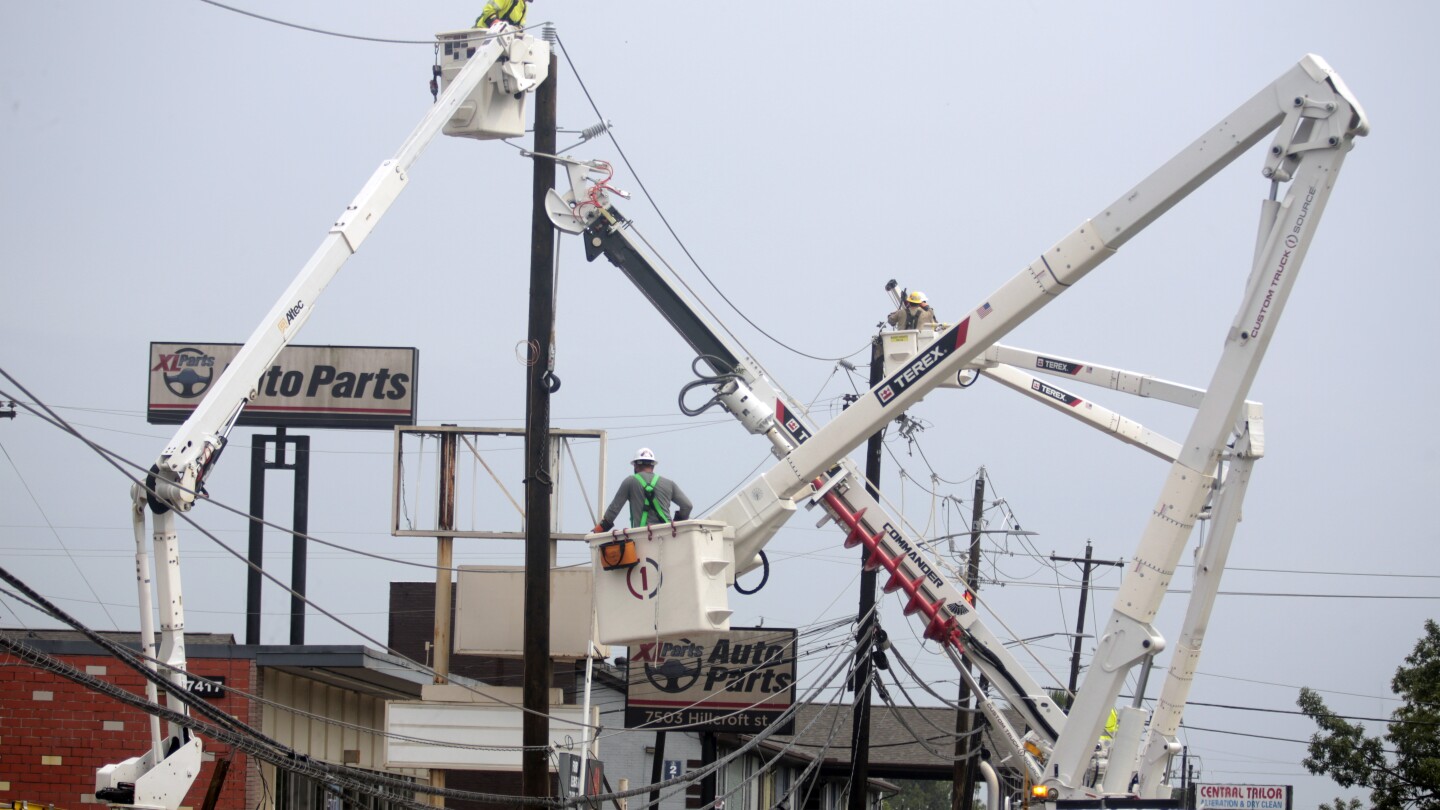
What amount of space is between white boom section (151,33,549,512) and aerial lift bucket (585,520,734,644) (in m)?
3.80

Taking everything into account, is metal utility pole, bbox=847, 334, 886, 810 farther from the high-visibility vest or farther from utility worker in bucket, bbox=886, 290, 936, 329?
the high-visibility vest

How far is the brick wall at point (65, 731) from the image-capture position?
2198cm

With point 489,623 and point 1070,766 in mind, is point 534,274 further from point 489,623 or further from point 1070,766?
point 489,623

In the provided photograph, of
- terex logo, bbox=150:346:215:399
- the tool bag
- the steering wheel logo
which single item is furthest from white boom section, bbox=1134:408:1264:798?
terex logo, bbox=150:346:215:399

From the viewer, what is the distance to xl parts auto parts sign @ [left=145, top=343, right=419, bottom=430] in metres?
38.3

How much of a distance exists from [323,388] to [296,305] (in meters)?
23.1

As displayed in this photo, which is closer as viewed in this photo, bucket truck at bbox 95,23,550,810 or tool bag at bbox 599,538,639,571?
bucket truck at bbox 95,23,550,810

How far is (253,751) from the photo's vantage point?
46.1 ft

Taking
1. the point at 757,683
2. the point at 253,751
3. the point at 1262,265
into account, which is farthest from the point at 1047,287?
the point at 757,683

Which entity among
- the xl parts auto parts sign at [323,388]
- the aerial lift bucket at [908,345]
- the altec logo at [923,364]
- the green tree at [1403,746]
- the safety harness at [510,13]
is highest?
the safety harness at [510,13]

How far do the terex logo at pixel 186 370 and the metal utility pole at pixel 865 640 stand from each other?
17358 millimetres

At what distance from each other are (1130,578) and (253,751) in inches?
315

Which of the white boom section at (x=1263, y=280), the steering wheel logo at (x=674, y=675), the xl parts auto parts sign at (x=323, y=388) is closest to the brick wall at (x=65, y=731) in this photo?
the white boom section at (x=1263, y=280)

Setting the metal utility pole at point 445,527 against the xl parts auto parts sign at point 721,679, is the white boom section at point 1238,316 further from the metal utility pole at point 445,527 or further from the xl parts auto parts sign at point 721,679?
the xl parts auto parts sign at point 721,679
